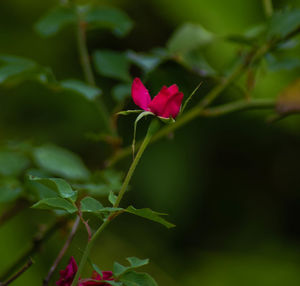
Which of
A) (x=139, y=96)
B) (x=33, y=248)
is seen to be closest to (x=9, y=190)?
(x=33, y=248)

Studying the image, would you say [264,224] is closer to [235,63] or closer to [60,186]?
[235,63]

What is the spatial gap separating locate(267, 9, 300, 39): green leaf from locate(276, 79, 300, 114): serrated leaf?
66 millimetres

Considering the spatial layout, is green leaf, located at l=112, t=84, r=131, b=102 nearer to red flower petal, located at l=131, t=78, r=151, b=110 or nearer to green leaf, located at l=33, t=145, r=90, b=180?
green leaf, located at l=33, t=145, r=90, b=180

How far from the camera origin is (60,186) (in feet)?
1.19

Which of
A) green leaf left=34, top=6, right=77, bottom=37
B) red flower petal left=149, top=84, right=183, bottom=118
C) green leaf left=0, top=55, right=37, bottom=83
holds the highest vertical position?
red flower petal left=149, top=84, right=183, bottom=118

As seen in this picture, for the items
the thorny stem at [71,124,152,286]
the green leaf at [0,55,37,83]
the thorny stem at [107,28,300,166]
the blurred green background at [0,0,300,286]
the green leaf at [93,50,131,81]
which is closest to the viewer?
the thorny stem at [71,124,152,286]

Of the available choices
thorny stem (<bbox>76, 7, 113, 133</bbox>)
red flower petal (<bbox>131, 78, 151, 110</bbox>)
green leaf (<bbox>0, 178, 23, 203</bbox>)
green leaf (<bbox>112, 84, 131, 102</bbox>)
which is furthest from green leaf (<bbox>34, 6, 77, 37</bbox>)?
red flower petal (<bbox>131, 78, 151, 110</bbox>)

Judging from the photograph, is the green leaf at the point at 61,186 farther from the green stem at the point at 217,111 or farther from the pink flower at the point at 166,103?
the green stem at the point at 217,111

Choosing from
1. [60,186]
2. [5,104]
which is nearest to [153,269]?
[5,104]

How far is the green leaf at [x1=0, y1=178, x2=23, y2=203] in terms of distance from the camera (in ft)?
2.12

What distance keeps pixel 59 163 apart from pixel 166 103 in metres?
0.40

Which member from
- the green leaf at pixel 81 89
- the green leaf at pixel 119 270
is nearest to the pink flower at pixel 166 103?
the green leaf at pixel 119 270

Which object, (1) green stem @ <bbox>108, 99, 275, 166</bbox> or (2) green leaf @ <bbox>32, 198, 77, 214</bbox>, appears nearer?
(2) green leaf @ <bbox>32, 198, 77, 214</bbox>

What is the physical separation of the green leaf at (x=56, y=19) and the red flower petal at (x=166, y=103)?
502 mm
